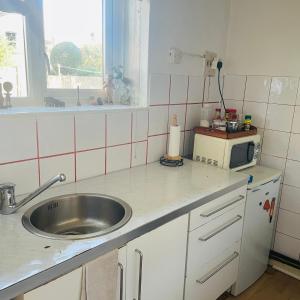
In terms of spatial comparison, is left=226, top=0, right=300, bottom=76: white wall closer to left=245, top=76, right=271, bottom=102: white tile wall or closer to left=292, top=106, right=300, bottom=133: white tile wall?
left=245, top=76, right=271, bottom=102: white tile wall

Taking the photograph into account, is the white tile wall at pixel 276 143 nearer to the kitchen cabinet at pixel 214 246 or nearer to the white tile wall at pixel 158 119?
the kitchen cabinet at pixel 214 246

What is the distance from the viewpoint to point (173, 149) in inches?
75.2

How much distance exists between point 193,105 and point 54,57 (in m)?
1.02

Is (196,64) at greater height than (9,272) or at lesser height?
greater

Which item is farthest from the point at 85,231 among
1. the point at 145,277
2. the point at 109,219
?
the point at 145,277

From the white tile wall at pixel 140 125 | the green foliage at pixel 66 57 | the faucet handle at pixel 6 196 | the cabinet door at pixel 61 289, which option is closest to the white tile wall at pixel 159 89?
the white tile wall at pixel 140 125

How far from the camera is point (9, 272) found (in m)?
0.84

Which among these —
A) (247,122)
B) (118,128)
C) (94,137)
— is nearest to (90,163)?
(94,137)

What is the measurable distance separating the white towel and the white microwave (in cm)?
105

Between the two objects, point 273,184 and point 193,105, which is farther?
point 193,105

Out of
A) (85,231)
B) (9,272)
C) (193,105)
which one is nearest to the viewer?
(9,272)

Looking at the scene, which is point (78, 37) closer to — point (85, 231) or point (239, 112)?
point (85, 231)

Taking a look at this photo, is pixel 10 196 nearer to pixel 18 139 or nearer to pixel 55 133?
pixel 18 139

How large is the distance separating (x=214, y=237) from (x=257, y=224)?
19.5 inches
